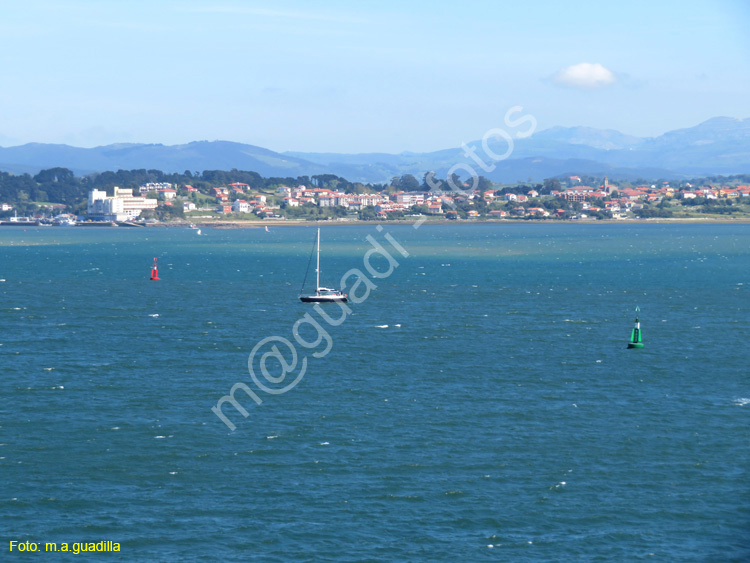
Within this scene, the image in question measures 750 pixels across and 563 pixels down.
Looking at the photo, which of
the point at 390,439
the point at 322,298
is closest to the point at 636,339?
the point at 390,439

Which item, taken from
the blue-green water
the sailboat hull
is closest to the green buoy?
the blue-green water

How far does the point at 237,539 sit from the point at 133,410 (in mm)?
20209

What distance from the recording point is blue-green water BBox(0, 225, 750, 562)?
119 ft

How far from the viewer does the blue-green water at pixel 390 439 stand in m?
36.3

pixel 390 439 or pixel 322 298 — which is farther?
pixel 322 298

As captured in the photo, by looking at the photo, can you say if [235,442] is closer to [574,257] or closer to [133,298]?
[133,298]

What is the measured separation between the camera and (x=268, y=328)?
8631cm

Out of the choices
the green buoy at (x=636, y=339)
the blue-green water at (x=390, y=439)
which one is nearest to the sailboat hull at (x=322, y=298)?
the blue-green water at (x=390, y=439)

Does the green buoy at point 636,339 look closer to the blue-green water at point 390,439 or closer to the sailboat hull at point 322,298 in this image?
the blue-green water at point 390,439

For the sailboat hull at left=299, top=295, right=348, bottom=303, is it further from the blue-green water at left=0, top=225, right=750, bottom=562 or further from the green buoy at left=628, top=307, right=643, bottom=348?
the green buoy at left=628, top=307, right=643, bottom=348

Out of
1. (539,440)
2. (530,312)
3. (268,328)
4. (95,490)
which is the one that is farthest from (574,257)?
(95,490)

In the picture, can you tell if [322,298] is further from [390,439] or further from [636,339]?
[390,439]

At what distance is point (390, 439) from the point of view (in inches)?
1884

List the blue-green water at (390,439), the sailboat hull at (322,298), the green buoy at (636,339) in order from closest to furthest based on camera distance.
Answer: the blue-green water at (390,439)
the green buoy at (636,339)
the sailboat hull at (322,298)
